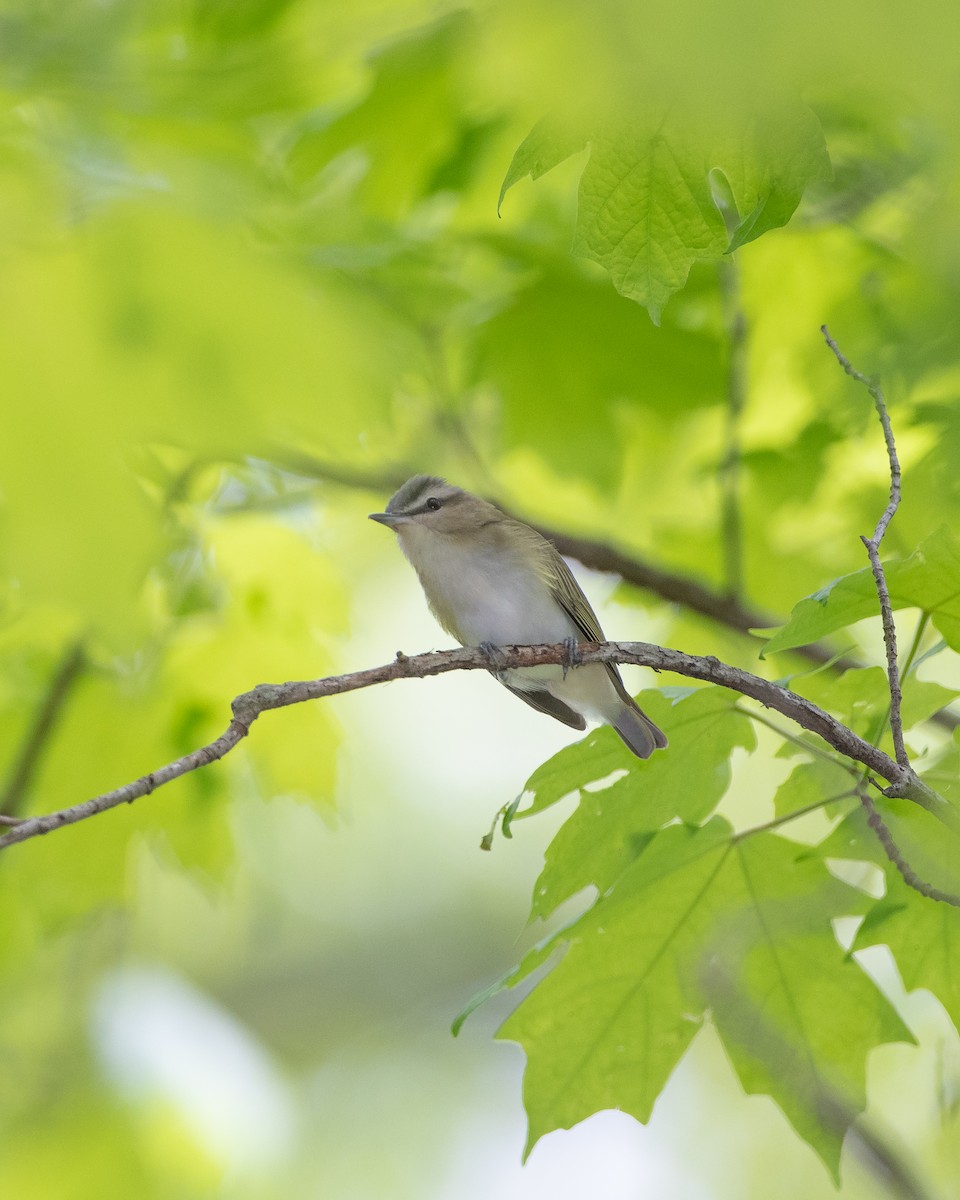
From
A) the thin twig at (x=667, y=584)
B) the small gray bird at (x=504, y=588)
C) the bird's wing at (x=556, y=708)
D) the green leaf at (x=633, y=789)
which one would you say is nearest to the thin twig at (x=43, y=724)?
the thin twig at (x=667, y=584)

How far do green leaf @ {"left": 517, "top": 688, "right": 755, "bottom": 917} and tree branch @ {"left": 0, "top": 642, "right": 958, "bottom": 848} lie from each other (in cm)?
17

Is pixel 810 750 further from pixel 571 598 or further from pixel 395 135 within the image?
pixel 571 598

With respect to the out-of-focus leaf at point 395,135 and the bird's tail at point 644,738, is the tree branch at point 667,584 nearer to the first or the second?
the bird's tail at point 644,738

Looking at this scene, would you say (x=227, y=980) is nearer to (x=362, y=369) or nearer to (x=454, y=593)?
(x=454, y=593)

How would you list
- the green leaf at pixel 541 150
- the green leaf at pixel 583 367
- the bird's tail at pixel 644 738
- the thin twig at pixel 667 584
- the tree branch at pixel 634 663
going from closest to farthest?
the green leaf at pixel 541 150, the tree branch at pixel 634 663, the bird's tail at pixel 644 738, the thin twig at pixel 667 584, the green leaf at pixel 583 367

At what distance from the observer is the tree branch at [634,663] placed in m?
1.42

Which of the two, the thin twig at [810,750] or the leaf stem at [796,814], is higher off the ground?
the thin twig at [810,750]

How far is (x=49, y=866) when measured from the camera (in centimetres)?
282

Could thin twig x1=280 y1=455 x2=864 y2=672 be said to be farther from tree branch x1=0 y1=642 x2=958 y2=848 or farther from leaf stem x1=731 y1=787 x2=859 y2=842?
tree branch x1=0 y1=642 x2=958 y2=848

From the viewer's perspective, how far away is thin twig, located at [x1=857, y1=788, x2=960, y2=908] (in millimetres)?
1552

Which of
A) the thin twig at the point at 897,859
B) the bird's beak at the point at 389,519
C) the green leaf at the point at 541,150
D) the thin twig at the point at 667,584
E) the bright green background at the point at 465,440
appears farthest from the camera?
the bird's beak at the point at 389,519

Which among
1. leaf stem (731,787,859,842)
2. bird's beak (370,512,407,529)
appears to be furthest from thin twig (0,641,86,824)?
leaf stem (731,787,859,842)

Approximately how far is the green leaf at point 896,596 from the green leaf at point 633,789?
23cm

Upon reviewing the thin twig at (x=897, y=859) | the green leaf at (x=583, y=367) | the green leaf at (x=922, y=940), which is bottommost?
the green leaf at (x=922, y=940)
